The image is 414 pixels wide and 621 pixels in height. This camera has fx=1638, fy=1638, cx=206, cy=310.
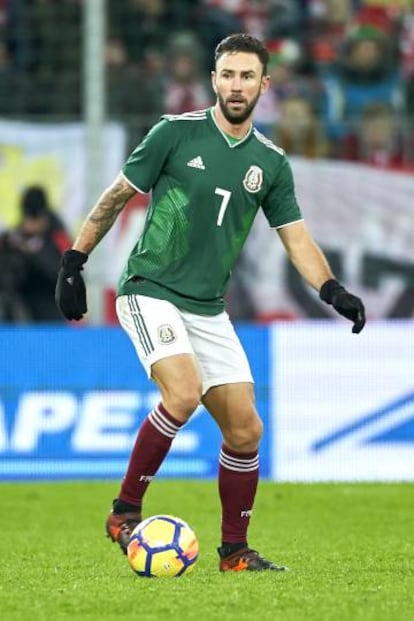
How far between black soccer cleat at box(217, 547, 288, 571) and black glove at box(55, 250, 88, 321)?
1338 millimetres

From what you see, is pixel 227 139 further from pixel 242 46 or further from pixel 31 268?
pixel 31 268

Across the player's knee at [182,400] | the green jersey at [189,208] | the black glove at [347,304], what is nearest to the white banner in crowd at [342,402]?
the black glove at [347,304]

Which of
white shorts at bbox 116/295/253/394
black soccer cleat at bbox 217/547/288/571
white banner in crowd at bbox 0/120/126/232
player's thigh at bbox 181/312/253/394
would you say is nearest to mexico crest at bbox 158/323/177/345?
white shorts at bbox 116/295/253/394

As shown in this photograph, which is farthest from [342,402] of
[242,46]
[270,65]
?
[242,46]

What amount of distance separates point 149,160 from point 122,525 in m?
1.69

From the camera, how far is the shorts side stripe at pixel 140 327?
297 inches

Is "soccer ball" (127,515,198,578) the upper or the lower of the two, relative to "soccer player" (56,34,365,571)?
lower

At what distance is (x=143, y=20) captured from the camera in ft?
60.0

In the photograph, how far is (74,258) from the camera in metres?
7.64

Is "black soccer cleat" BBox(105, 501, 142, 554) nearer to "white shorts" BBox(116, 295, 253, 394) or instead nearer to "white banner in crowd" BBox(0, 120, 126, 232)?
"white shorts" BBox(116, 295, 253, 394)

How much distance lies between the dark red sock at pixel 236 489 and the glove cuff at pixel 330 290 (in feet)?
2.63

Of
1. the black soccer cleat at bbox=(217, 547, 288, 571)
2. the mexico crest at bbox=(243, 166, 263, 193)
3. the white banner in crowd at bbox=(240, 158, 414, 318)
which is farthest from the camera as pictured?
the white banner in crowd at bbox=(240, 158, 414, 318)

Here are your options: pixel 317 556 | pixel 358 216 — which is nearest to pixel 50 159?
pixel 358 216

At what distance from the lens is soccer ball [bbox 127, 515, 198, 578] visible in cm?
724
